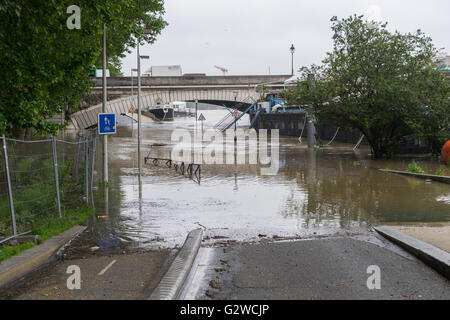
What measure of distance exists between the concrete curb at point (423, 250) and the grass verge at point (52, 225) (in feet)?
19.8

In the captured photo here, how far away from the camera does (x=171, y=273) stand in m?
7.04

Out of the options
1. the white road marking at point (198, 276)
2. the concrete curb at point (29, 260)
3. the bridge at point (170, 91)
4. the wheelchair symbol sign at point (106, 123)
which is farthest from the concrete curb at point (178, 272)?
the bridge at point (170, 91)

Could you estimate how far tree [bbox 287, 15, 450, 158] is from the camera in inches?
1012

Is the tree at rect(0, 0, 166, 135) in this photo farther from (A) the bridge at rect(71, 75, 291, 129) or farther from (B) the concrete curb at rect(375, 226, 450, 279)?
(A) the bridge at rect(71, 75, 291, 129)

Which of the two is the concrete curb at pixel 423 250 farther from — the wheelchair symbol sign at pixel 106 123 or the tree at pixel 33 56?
the wheelchair symbol sign at pixel 106 123

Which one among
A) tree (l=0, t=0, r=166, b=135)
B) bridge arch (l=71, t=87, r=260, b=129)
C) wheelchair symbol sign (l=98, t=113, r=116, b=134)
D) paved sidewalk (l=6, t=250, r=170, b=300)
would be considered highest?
bridge arch (l=71, t=87, r=260, b=129)

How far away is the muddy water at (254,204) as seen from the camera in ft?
34.9

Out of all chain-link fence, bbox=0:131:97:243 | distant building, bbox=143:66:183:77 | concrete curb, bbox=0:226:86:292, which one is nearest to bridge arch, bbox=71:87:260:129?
distant building, bbox=143:66:183:77

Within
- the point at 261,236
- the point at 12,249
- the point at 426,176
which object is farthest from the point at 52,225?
the point at 426,176

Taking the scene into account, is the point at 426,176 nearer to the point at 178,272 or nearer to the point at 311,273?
the point at 311,273

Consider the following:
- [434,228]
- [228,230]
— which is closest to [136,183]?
[228,230]

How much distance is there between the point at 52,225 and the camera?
1030 centimetres

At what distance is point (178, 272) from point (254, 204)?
7.25 meters

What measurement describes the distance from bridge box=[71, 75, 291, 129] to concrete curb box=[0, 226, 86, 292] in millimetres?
53228
